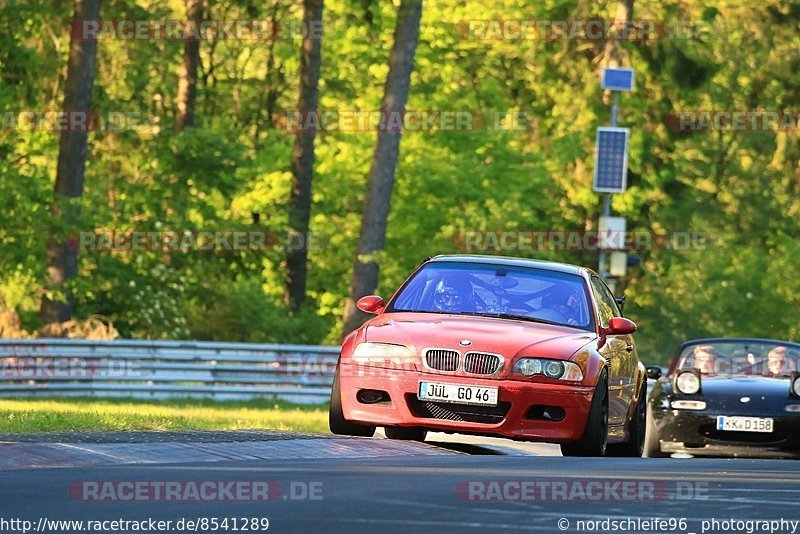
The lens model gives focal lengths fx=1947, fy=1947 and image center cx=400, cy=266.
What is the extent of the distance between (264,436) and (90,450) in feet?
7.77

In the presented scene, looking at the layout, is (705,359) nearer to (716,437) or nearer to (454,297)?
(716,437)

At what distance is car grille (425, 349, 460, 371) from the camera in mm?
14633

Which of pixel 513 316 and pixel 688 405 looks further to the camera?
pixel 688 405

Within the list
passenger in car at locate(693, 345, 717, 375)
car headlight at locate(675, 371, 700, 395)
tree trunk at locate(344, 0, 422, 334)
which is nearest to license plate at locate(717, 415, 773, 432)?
car headlight at locate(675, 371, 700, 395)

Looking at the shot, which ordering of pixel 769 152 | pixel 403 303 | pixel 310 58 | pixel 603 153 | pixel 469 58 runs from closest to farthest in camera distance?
1. pixel 403 303
2. pixel 603 153
3. pixel 310 58
4. pixel 469 58
5. pixel 769 152

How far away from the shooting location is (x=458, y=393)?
575 inches

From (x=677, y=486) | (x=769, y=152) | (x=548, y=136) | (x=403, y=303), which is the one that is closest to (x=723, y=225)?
(x=769, y=152)

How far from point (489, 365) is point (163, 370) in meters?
18.9

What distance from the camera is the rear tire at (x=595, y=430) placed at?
14758 mm

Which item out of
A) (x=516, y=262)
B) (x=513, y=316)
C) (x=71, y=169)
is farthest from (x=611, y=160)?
(x=513, y=316)

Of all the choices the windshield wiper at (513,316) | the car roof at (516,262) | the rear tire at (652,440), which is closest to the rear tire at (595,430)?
the windshield wiper at (513,316)

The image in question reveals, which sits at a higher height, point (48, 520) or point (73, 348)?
point (48, 520)

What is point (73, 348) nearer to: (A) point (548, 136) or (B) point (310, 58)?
(B) point (310, 58)

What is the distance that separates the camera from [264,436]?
14.9 m
